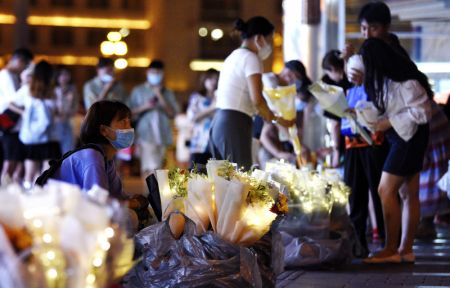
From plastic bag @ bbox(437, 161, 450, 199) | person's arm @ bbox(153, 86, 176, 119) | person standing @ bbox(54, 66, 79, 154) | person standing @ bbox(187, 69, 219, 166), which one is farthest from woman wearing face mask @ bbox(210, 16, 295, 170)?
person's arm @ bbox(153, 86, 176, 119)

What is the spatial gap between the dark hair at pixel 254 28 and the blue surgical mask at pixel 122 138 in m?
3.02

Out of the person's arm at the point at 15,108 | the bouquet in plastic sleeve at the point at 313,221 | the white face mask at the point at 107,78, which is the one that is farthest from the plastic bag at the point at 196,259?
the white face mask at the point at 107,78

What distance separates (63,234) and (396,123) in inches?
212

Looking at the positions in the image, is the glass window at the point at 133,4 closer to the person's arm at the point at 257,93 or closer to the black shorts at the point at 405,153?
the person's arm at the point at 257,93

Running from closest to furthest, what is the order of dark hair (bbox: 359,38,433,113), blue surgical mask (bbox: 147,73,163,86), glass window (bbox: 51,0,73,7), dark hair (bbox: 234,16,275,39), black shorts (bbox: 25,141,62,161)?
dark hair (bbox: 359,38,433,113)
dark hair (bbox: 234,16,275,39)
black shorts (bbox: 25,141,62,161)
blue surgical mask (bbox: 147,73,163,86)
glass window (bbox: 51,0,73,7)

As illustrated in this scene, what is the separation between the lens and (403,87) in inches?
352

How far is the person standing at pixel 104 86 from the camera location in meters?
15.2

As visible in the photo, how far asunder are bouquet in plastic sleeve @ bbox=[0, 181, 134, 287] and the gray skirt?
5039 mm

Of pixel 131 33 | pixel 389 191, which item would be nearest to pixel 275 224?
pixel 389 191

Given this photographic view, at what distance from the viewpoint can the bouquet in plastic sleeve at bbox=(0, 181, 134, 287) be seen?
3869 millimetres

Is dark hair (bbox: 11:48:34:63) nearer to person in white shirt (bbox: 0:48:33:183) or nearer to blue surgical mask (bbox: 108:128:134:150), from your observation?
person in white shirt (bbox: 0:48:33:183)

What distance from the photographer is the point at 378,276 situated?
8.31 meters

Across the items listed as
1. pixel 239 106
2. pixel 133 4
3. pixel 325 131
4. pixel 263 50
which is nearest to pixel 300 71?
pixel 263 50

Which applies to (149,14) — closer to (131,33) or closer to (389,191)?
(131,33)
